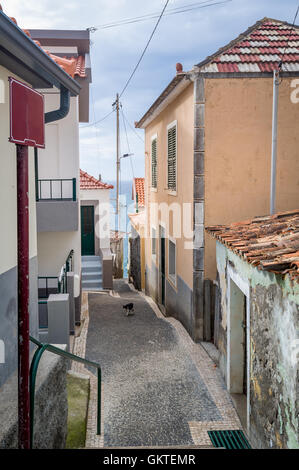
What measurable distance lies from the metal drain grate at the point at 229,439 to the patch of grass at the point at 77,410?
1.88 meters

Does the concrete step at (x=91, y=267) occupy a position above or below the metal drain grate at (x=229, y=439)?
above

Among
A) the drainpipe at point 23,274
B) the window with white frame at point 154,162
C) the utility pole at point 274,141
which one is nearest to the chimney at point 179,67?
the utility pole at point 274,141

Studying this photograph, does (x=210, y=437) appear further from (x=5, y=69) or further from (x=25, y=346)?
(x=5, y=69)

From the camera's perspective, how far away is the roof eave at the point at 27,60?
12.1 ft

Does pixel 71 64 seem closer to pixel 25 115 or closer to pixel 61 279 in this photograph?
pixel 61 279

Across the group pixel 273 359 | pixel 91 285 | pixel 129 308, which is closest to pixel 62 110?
pixel 273 359

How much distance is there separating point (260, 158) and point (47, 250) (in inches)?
241

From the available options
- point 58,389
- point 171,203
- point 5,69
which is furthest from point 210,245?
point 5,69

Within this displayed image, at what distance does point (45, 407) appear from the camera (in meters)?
4.77

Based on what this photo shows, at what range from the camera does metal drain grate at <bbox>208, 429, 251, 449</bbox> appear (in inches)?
253

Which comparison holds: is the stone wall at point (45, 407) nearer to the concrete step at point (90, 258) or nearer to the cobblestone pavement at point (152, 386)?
the cobblestone pavement at point (152, 386)

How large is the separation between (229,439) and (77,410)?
89.8 inches

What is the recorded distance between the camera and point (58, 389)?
211 inches

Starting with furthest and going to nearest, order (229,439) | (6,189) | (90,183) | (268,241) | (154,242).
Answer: (90,183)
(154,242)
(229,439)
(268,241)
(6,189)
